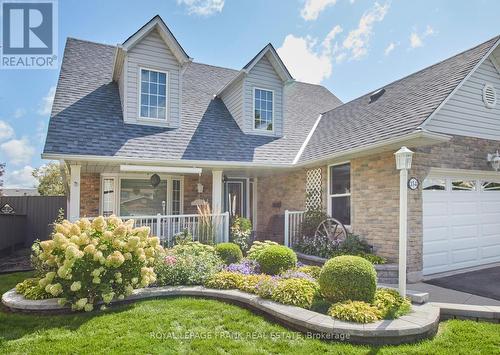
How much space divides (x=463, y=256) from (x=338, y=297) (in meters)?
5.33

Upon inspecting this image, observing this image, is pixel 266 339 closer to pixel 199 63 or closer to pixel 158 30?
pixel 158 30

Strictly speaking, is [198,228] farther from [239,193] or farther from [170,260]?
[239,193]

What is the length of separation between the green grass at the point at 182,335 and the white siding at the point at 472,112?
489 cm

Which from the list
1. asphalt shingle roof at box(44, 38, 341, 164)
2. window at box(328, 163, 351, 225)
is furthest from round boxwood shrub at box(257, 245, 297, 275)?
asphalt shingle roof at box(44, 38, 341, 164)

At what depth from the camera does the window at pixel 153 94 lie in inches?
386

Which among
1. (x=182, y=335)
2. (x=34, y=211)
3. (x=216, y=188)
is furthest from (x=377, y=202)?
(x=34, y=211)

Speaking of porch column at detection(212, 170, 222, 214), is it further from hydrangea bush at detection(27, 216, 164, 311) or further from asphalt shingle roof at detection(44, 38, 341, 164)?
hydrangea bush at detection(27, 216, 164, 311)

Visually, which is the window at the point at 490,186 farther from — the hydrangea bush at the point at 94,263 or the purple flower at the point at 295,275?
the hydrangea bush at the point at 94,263

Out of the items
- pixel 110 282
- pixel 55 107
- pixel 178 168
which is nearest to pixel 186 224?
pixel 178 168

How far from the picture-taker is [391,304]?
494 cm

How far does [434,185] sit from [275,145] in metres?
5.08

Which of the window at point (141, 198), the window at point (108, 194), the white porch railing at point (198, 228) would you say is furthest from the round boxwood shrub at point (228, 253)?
the window at point (108, 194)

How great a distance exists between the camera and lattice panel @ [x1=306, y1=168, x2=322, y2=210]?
1003 cm

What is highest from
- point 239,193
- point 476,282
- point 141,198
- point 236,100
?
point 236,100
